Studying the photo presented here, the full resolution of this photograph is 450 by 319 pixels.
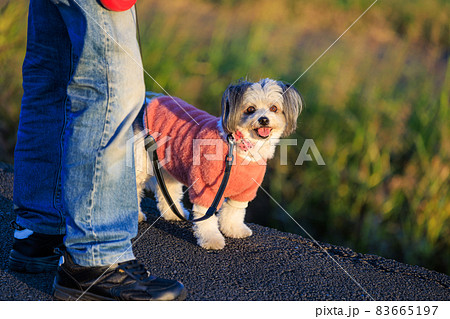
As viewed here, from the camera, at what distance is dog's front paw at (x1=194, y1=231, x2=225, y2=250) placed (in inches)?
129

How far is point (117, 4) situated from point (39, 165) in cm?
102

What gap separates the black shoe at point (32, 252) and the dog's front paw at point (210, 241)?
970mm

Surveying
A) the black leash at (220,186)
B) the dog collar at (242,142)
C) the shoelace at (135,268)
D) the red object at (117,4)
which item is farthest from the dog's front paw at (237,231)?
the red object at (117,4)

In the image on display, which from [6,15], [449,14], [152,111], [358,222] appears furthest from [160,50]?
[449,14]

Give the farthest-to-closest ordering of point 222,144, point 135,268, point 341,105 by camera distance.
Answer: point 341,105 < point 222,144 < point 135,268

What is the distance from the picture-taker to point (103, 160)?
7.13ft

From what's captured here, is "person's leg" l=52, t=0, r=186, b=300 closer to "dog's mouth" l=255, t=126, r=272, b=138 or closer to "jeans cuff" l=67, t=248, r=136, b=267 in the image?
"jeans cuff" l=67, t=248, r=136, b=267

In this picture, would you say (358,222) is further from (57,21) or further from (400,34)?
(400,34)

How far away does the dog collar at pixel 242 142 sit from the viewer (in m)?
3.37

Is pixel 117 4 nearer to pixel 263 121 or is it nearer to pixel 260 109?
pixel 263 121

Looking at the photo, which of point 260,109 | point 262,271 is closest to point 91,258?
point 262,271

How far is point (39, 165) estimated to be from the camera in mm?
2646

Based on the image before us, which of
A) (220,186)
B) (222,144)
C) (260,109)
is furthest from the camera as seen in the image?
(260,109)

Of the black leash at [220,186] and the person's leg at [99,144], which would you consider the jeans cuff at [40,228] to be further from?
the black leash at [220,186]
